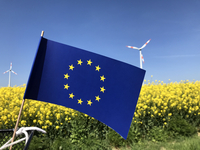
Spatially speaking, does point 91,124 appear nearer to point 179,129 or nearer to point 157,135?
point 157,135

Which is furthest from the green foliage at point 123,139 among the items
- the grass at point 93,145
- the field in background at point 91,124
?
the grass at point 93,145

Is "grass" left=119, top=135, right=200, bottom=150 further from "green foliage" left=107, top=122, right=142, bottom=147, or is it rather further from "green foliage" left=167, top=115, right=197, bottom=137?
"green foliage" left=167, top=115, right=197, bottom=137

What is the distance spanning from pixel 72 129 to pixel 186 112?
3886 millimetres

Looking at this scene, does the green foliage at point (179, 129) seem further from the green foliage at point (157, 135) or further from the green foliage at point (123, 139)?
the green foliage at point (123, 139)

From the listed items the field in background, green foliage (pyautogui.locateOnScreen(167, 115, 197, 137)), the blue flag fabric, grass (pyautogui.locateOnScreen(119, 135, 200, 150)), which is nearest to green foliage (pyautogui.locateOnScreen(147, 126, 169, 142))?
the field in background

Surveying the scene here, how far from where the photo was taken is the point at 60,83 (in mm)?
1776

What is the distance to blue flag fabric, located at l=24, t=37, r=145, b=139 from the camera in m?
1.76

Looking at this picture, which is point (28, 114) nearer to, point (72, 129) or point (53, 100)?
point (72, 129)

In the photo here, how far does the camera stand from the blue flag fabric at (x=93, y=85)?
1.76 metres

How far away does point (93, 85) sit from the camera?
5.90 ft

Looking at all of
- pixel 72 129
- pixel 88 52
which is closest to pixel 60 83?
pixel 88 52

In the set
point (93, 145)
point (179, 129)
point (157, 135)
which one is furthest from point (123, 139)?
point (179, 129)

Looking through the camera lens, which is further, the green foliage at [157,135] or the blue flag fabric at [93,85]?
the green foliage at [157,135]

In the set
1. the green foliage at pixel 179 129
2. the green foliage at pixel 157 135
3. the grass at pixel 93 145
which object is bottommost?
the grass at pixel 93 145
